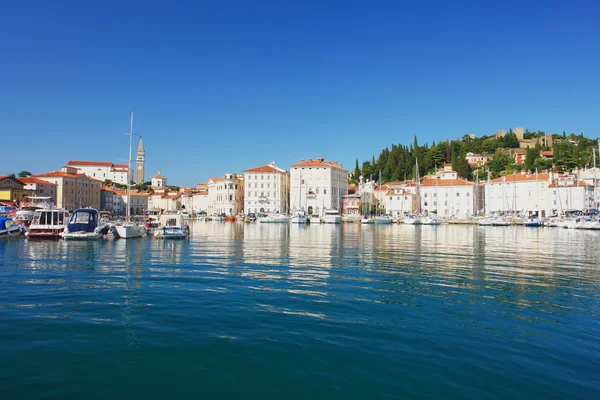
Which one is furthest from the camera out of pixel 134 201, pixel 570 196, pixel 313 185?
pixel 134 201

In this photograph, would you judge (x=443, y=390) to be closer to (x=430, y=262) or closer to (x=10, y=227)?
(x=430, y=262)

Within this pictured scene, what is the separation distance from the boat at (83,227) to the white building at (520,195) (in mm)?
65700

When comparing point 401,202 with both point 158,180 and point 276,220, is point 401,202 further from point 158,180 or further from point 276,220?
point 158,180

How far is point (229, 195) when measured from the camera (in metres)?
92.6

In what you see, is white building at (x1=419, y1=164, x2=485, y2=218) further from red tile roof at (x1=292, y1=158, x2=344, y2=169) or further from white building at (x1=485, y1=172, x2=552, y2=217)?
red tile roof at (x1=292, y1=158, x2=344, y2=169)

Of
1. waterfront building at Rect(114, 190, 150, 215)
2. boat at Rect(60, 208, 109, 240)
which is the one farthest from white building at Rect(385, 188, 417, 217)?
waterfront building at Rect(114, 190, 150, 215)

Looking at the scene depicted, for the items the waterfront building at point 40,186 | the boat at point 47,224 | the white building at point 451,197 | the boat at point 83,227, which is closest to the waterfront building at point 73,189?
the waterfront building at point 40,186

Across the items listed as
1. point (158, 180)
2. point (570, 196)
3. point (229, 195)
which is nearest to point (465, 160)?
point (570, 196)

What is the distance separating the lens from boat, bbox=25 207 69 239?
30.2 metres

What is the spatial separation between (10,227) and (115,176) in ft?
340

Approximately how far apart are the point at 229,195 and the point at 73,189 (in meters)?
32.6

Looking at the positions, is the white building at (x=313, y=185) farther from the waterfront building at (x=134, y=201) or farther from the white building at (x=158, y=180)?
the white building at (x=158, y=180)

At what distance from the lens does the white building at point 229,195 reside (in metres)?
92.4

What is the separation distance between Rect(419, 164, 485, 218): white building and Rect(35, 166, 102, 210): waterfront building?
66518mm
